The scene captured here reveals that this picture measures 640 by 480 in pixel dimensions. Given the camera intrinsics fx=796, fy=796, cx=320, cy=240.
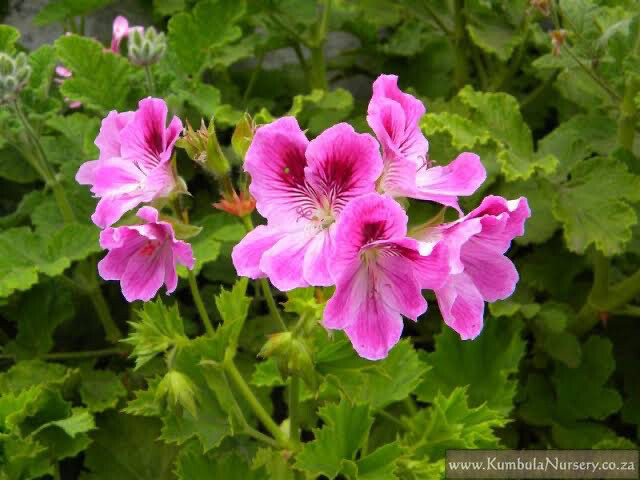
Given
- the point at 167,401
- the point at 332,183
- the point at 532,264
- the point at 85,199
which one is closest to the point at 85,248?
the point at 85,199

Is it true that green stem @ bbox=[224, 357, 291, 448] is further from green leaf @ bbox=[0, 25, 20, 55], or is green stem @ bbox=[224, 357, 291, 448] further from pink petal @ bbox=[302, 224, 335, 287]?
green leaf @ bbox=[0, 25, 20, 55]

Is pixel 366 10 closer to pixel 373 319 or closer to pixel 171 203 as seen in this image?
pixel 171 203

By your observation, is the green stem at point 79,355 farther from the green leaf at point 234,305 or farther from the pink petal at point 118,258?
the pink petal at point 118,258

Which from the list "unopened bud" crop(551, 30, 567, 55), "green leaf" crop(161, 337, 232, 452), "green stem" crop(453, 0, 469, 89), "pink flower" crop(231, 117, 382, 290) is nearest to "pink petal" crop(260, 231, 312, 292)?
"pink flower" crop(231, 117, 382, 290)

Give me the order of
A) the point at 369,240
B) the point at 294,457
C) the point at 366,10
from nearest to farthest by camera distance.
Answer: the point at 369,240 → the point at 294,457 → the point at 366,10

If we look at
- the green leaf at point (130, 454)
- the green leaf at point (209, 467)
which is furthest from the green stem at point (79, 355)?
the green leaf at point (209, 467)

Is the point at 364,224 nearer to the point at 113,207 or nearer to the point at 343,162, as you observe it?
the point at 343,162
